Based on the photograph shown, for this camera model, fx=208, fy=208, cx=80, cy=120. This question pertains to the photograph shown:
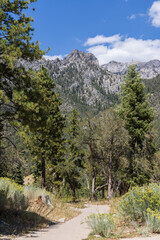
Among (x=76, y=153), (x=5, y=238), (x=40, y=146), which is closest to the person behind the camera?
(x=5, y=238)

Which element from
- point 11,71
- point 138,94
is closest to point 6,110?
point 11,71

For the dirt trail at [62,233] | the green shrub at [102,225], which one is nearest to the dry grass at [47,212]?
the dirt trail at [62,233]

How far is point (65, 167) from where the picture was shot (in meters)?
26.9

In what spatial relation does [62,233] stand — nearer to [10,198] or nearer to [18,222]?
[18,222]

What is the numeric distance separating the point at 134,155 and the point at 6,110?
13576 millimetres

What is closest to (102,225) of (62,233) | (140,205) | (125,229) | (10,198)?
(125,229)

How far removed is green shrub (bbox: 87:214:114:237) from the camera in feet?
19.1

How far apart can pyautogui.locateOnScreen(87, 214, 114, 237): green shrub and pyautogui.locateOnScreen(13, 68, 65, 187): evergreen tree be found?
4.03m

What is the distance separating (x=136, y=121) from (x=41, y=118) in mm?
12152

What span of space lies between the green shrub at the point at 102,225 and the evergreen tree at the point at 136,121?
1288cm

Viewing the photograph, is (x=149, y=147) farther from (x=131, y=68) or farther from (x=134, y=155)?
(x=131, y=68)

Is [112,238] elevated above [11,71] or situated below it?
below

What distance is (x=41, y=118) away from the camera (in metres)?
9.35

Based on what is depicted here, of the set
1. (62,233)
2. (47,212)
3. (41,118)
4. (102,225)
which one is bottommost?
(62,233)
